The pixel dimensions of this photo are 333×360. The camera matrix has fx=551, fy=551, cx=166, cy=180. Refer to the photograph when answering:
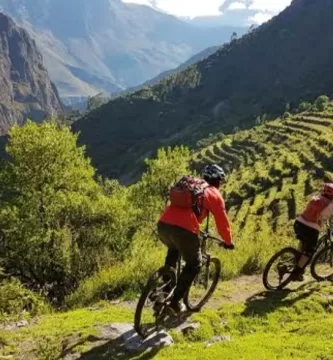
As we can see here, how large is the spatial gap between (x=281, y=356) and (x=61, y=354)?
346cm

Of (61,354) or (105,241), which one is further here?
(105,241)

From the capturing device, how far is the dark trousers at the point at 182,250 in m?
9.21

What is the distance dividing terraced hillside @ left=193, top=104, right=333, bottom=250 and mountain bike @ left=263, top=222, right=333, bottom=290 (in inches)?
1370

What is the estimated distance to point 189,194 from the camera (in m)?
9.07

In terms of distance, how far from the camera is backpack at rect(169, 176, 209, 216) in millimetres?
9086

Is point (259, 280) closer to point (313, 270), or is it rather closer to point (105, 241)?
point (313, 270)

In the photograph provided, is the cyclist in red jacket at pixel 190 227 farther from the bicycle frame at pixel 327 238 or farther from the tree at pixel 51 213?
the tree at pixel 51 213

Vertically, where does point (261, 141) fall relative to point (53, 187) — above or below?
above

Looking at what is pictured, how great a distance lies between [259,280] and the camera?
13328mm

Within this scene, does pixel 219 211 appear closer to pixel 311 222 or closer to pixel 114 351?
pixel 114 351

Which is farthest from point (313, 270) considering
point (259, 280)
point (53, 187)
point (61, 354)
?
point (53, 187)

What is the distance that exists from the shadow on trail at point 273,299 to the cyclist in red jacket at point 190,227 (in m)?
1.59

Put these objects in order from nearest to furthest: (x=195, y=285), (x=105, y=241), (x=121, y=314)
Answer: (x=121, y=314) → (x=195, y=285) → (x=105, y=241)

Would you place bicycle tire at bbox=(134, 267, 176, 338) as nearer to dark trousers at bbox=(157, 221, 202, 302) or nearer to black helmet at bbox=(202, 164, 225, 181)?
dark trousers at bbox=(157, 221, 202, 302)
